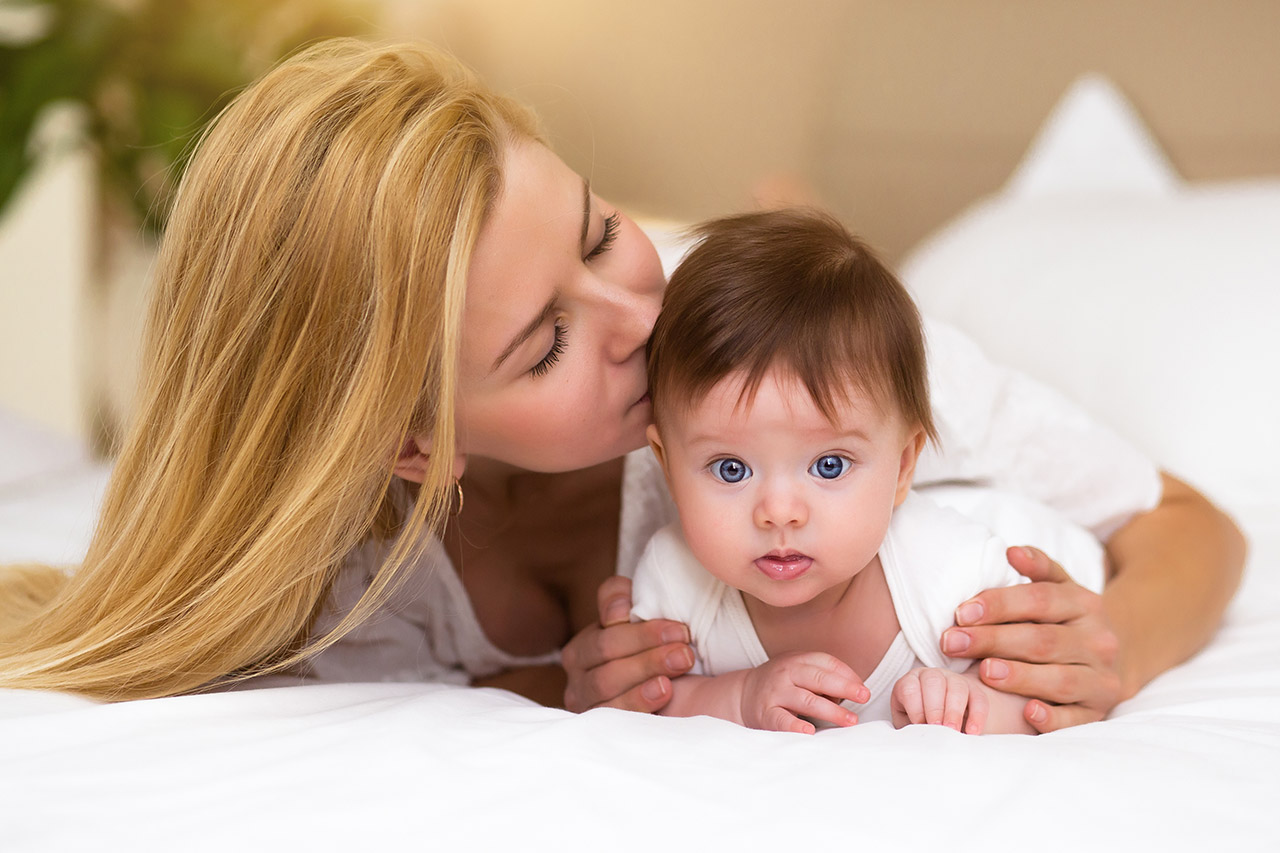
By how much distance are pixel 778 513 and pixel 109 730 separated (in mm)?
527

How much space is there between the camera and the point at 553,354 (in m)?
0.95

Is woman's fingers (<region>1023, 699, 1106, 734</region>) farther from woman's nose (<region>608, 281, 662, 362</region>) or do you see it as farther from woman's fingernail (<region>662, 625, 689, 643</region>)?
woman's nose (<region>608, 281, 662, 362</region>)

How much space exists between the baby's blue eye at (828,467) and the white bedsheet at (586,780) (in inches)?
8.0

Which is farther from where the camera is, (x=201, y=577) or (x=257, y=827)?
(x=201, y=577)

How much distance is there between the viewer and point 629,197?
261 cm

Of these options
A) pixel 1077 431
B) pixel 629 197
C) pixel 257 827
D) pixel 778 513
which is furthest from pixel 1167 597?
pixel 629 197

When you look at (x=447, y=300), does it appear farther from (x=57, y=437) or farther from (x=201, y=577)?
(x=57, y=437)

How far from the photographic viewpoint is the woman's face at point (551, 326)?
35.7 inches

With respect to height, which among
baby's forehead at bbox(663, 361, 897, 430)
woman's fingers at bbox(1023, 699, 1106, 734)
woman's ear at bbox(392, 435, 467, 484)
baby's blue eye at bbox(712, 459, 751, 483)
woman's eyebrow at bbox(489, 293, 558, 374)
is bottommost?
woman's fingers at bbox(1023, 699, 1106, 734)

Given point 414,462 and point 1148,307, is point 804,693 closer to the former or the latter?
point 414,462

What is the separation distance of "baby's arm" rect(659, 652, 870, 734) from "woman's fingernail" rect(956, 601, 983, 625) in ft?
0.34

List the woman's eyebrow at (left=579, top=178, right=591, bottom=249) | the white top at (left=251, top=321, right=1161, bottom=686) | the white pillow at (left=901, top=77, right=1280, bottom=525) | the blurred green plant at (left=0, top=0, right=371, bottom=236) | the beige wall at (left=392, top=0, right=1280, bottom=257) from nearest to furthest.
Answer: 1. the woman's eyebrow at (left=579, top=178, right=591, bottom=249)
2. the white top at (left=251, top=321, right=1161, bottom=686)
3. the white pillow at (left=901, top=77, right=1280, bottom=525)
4. the beige wall at (left=392, top=0, right=1280, bottom=257)
5. the blurred green plant at (left=0, top=0, right=371, bottom=236)

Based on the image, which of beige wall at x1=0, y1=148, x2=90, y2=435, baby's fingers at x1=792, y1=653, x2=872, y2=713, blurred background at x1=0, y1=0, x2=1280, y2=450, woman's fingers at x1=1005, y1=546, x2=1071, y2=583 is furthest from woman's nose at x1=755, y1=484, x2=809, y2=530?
beige wall at x1=0, y1=148, x2=90, y2=435

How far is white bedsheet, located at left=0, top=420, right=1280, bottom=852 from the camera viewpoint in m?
0.64
